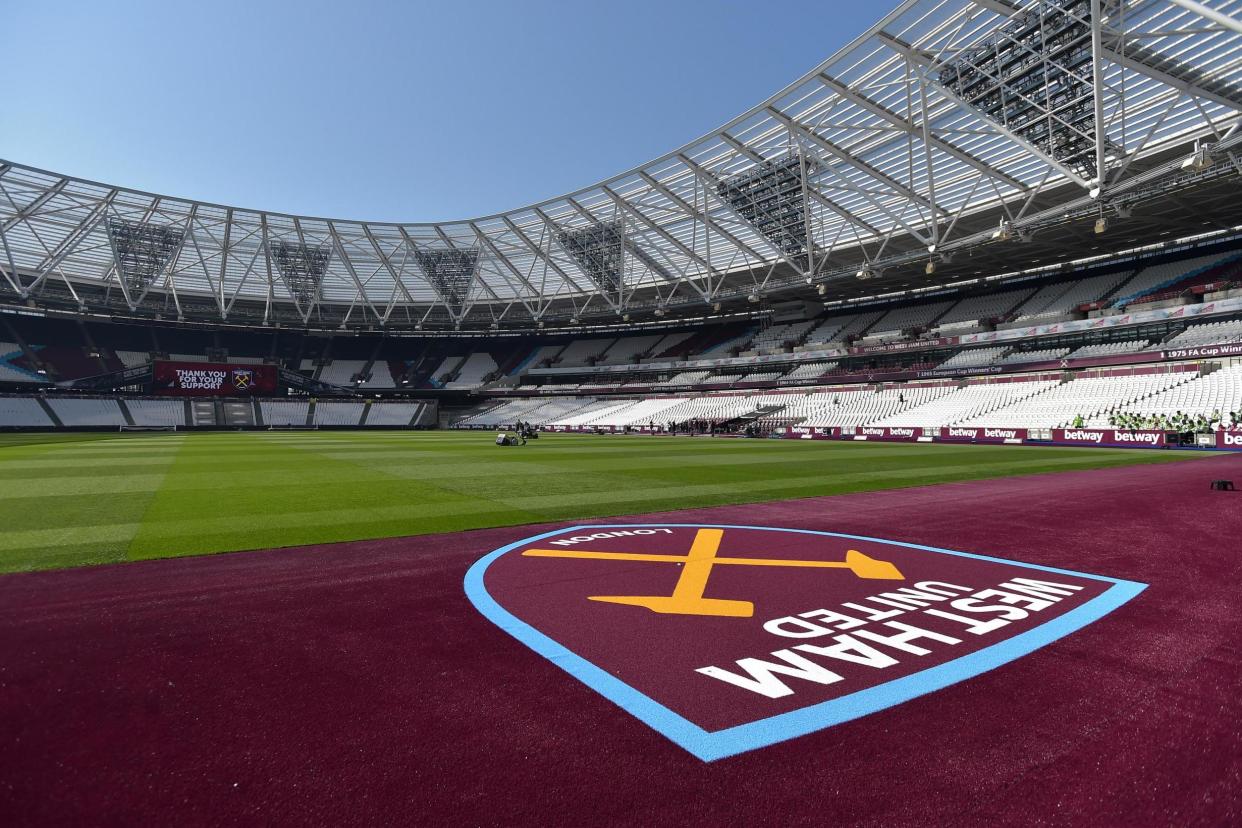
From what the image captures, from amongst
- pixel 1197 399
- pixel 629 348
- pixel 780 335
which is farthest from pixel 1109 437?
pixel 629 348

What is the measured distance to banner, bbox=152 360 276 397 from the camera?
63.8m

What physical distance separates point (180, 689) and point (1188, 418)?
39.0 meters

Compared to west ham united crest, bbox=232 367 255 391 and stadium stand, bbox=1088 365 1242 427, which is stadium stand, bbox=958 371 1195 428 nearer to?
stadium stand, bbox=1088 365 1242 427

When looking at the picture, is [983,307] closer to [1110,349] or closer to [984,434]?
[1110,349]

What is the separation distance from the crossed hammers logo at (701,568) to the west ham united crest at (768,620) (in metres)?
0.02

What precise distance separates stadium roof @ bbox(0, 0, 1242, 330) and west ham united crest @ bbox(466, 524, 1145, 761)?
21.5 m

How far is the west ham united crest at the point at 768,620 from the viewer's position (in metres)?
3.19

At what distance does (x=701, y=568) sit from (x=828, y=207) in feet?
122

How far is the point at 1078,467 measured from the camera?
59.1 feet

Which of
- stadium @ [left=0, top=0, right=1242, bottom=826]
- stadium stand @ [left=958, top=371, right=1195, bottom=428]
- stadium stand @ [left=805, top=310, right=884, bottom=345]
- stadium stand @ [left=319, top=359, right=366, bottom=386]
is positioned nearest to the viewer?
stadium @ [left=0, top=0, right=1242, bottom=826]

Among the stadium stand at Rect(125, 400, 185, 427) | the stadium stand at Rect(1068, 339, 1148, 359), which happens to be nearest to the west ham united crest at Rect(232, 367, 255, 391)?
the stadium stand at Rect(125, 400, 185, 427)

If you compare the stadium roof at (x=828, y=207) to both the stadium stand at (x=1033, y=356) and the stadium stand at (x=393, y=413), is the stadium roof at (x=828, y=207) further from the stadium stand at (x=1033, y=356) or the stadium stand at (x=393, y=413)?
the stadium stand at (x=393, y=413)

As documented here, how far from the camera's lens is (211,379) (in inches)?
2594

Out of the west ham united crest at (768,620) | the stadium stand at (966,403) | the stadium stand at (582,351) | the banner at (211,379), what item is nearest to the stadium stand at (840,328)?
the stadium stand at (966,403)
